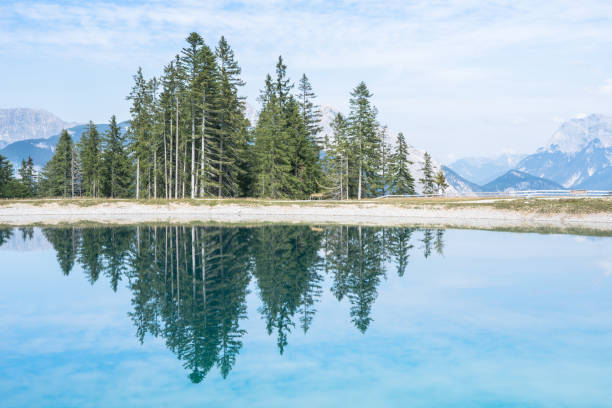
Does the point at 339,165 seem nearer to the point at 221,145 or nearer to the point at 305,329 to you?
the point at 221,145

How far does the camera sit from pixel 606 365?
1095 cm

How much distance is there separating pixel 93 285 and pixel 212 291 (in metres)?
5.75

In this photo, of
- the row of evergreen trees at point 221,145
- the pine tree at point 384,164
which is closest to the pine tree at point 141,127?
the row of evergreen trees at point 221,145

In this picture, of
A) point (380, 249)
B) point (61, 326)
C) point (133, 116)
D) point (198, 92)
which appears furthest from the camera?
point (133, 116)

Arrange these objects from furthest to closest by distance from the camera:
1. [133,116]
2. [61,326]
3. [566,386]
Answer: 1. [133,116]
2. [61,326]
3. [566,386]

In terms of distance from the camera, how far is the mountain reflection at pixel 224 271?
1343 centimetres

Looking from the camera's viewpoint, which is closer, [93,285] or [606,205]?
[93,285]

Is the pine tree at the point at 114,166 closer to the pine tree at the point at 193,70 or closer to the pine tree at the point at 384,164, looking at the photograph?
the pine tree at the point at 193,70

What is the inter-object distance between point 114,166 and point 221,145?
101ft

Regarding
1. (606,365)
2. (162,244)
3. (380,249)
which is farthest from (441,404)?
(162,244)

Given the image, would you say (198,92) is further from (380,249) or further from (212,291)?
(212,291)

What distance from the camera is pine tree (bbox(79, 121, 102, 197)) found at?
8512cm

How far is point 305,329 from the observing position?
13695 millimetres

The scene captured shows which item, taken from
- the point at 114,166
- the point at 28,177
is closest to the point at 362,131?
the point at 114,166
